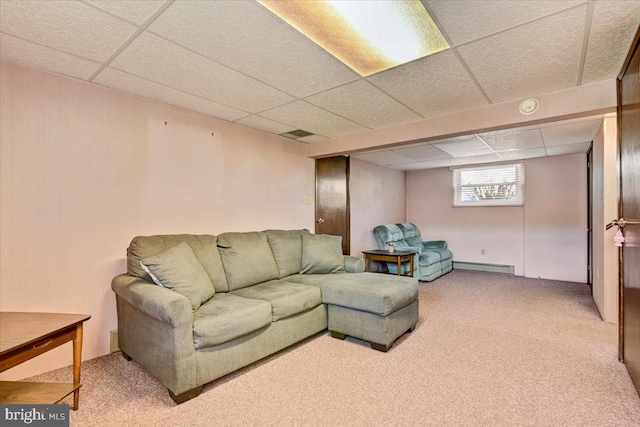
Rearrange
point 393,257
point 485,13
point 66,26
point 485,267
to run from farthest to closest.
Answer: point 485,267, point 393,257, point 66,26, point 485,13

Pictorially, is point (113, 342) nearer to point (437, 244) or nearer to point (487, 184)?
point (437, 244)

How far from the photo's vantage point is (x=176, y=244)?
8.95ft

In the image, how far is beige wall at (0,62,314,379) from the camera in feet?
7.16

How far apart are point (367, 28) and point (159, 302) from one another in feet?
6.79

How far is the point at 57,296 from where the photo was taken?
92.1 inches

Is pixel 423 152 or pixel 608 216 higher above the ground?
pixel 423 152

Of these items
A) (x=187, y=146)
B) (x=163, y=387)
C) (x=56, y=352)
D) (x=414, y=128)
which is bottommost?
(x=163, y=387)

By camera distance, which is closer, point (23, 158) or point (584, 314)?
point (23, 158)

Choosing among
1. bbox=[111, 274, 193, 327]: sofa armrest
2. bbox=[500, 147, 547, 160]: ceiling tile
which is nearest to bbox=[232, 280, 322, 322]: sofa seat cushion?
bbox=[111, 274, 193, 327]: sofa armrest

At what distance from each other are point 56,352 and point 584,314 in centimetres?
515

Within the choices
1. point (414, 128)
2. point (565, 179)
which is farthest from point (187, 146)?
point (565, 179)

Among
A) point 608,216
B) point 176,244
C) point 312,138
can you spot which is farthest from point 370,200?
point 176,244

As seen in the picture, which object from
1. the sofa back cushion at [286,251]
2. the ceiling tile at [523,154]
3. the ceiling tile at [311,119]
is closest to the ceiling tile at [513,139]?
the ceiling tile at [523,154]

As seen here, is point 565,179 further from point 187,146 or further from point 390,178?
point 187,146
